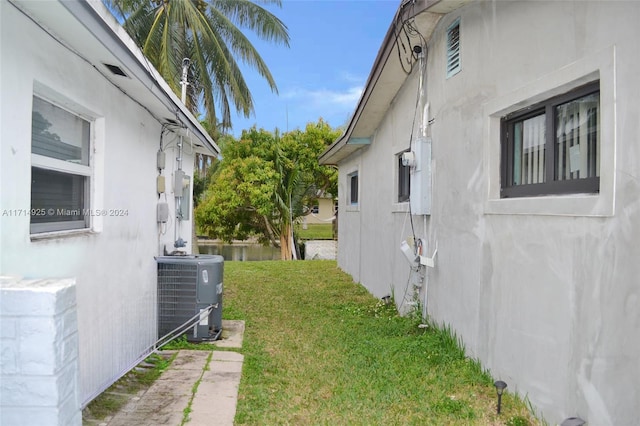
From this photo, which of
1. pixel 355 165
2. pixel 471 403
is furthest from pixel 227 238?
pixel 471 403

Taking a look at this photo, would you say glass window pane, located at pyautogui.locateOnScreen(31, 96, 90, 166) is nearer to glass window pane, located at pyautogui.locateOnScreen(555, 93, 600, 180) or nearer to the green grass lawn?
the green grass lawn

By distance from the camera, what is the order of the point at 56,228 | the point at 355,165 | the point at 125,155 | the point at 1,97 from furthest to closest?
1. the point at 355,165
2. the point at 125,155
3. the point at 56,228
4. the point at 1,97

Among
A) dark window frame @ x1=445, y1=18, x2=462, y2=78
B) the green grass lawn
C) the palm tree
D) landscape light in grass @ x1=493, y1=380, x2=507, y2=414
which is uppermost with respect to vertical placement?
the palm tree

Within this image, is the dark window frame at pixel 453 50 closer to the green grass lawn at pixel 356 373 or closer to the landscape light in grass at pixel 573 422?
the green grass lawn at pixel 356 373

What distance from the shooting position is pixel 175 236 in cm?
747

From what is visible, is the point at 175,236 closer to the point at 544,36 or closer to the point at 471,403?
the point at 471,403

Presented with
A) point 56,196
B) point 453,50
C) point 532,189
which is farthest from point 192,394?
point 453,50

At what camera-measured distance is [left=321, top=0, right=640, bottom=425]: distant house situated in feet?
9.54

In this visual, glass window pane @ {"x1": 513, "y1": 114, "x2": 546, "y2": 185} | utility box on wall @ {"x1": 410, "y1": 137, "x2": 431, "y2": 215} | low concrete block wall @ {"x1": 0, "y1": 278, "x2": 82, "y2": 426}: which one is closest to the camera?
low concrete block wall @ {"x1": 0, "y1": 278, "x2": 82, "y2": 426}

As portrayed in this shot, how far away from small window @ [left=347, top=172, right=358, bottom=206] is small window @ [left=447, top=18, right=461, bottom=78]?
759cm

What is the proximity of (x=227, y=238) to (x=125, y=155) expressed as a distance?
63.3 ft

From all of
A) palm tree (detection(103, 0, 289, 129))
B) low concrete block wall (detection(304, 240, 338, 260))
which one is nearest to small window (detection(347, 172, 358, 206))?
palm tree (detection(103, 0, 289, 129))

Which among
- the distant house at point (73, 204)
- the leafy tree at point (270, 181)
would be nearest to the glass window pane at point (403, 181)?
the distant house at point (73, 204)

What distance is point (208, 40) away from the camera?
15148 millimetres
